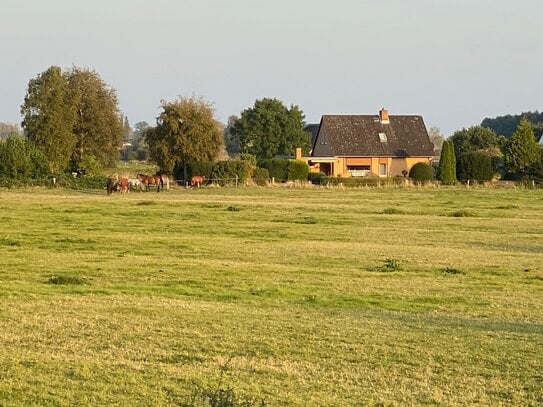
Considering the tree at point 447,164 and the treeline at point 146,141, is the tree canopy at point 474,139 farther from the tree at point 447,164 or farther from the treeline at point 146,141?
the tree at point 447,164

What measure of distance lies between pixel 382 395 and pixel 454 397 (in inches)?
26.0

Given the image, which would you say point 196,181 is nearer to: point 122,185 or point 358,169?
point 122,185

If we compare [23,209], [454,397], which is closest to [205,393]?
[454,397]

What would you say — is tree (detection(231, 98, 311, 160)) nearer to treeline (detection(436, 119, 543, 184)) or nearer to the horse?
treeline (detection(436, 119, 543, 184))

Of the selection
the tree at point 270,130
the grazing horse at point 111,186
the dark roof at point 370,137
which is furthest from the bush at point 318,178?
the tree at point 270,130

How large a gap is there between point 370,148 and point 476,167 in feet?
57.7

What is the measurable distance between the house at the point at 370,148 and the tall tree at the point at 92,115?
66.6 ft

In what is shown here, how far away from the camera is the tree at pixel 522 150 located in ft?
234

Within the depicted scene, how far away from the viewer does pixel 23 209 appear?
3803 centimetres

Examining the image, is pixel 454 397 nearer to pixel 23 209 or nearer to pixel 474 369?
pixel 474 369

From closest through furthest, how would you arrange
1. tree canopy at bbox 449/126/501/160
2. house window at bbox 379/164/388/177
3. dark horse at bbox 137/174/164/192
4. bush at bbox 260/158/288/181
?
dark horse at bbox 137/174/164/192, bush at bbox 260/158/288/181, house window at bbox 379/164/388/177, tree canopy at bbox 449/126/501/160

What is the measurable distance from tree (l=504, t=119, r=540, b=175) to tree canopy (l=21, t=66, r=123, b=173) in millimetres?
29813

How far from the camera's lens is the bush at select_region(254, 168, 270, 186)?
70.0 metres

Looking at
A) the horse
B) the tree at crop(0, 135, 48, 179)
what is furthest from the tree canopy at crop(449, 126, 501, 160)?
the tree at crop(0, 135, 48, 179)
